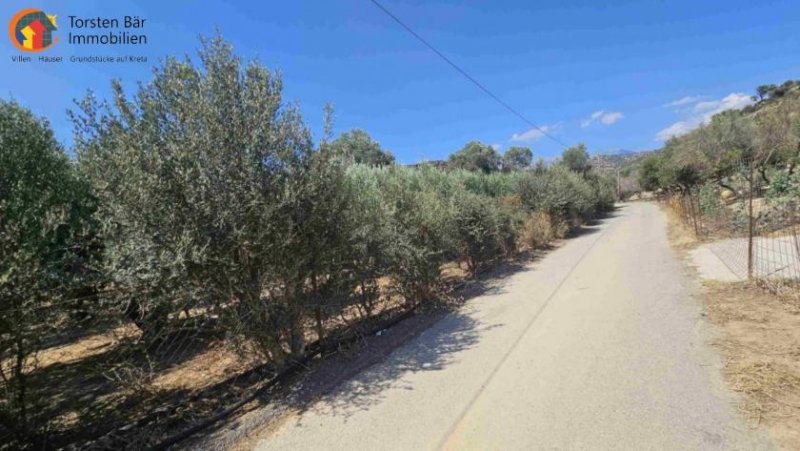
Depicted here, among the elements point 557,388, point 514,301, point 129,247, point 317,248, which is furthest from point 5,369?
point 514,301

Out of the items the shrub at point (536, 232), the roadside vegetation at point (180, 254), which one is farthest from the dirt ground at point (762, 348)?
the shrub at point (536, 232)

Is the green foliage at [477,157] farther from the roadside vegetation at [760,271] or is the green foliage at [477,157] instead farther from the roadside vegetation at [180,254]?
the roadside vegetation at [180,254]

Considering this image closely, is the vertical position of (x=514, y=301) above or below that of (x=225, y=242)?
below

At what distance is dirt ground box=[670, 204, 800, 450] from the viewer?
3125 mm

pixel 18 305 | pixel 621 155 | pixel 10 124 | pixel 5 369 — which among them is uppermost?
pixel 621 155

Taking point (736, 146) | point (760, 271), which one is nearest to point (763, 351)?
point (760, 271)

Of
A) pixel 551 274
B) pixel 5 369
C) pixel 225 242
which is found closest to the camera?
pixel 5 369

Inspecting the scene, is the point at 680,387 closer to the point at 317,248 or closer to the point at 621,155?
the point at 317,248

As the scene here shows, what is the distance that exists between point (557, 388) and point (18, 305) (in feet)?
15.4

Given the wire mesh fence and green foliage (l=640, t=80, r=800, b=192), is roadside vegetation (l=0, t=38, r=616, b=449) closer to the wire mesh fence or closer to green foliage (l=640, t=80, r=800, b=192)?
the wire mesh fence

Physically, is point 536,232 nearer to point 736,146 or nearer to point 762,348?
point 762,348

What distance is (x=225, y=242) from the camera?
416cm

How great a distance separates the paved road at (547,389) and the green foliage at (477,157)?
4336 centimetres

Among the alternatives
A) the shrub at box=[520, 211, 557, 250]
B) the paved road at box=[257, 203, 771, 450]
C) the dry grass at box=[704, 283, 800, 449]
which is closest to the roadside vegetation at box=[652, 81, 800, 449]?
the dry grass at box=[704, 283, 800, 449]
